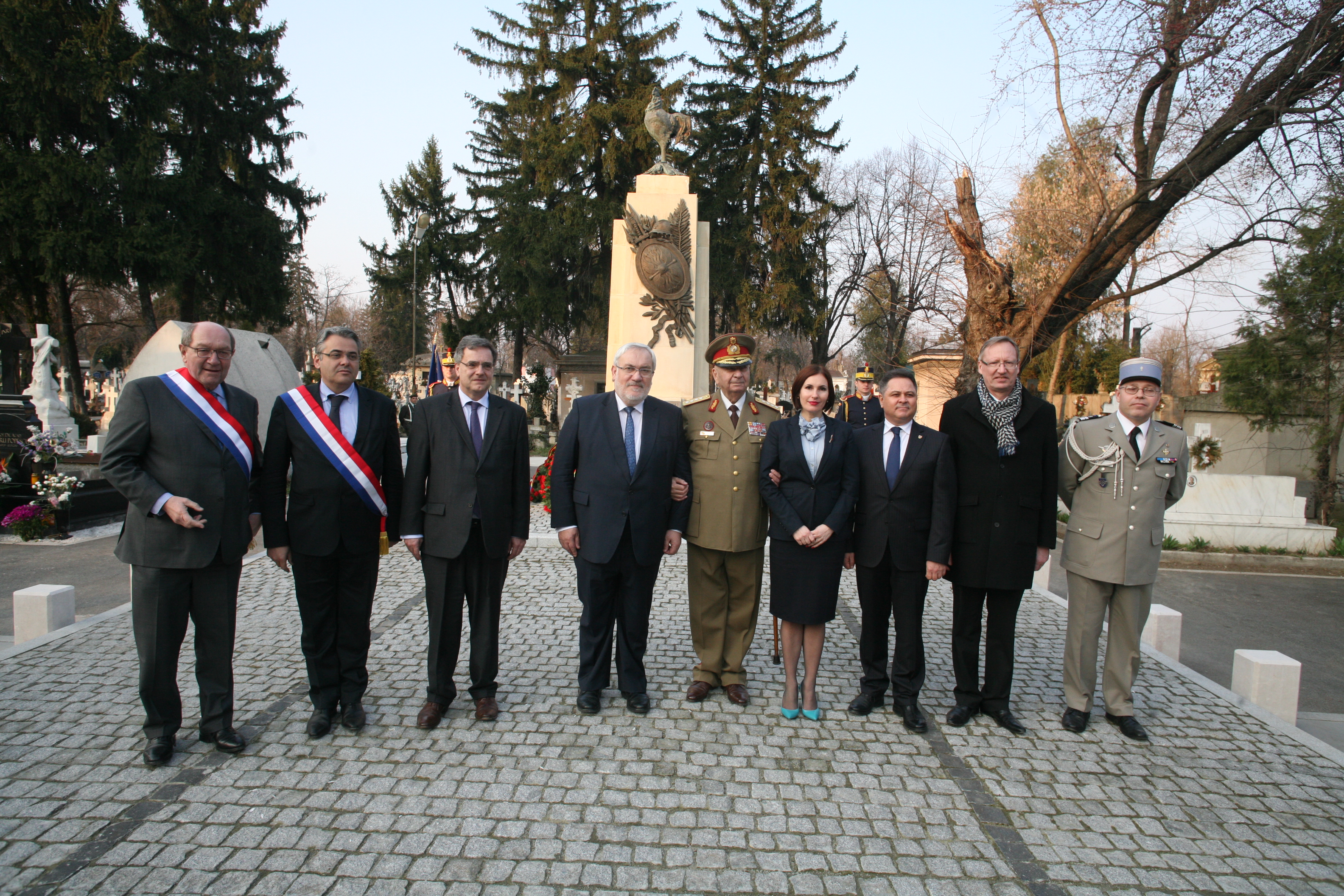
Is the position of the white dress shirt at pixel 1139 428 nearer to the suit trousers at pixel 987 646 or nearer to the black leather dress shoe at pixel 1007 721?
the suit trousers at pixel 987 646

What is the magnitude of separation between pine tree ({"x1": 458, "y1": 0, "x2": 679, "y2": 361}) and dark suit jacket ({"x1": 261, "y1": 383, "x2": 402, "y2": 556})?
2331 cm

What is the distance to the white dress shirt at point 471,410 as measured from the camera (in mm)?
3779

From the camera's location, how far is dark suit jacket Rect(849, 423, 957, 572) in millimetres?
3830

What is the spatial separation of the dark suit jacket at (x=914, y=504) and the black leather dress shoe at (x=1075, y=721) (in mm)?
1124

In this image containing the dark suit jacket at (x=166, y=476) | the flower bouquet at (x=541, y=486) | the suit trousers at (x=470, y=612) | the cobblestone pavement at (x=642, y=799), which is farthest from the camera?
the flower bouquet at (x=541, y=486)

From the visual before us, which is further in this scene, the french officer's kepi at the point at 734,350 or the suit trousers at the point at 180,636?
the french officer's kepi at the point at 734,350

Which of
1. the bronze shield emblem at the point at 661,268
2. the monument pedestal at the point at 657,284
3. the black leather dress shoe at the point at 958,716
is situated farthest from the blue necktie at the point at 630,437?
the bronze shield emblem at the point at 661,268

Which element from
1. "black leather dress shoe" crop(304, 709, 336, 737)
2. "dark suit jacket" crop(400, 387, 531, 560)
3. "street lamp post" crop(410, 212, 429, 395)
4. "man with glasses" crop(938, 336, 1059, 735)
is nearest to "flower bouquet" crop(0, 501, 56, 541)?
"black leather dress shoe" crop(304, 709, 336, 737)

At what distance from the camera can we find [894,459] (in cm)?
391

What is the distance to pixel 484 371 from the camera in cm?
380

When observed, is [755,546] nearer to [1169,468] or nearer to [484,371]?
[484,371]

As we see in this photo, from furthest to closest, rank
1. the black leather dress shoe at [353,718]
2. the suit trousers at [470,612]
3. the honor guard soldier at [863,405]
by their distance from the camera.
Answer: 1. the honor guard soldier at [863,405]
2. the suit trousers at [470,612]
3. the black leather dress shoe at [353,718]

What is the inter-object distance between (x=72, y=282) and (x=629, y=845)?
3102 cm

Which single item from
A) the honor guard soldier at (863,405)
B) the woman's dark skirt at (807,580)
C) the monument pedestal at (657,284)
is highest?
the monument pedestal at (657,284)
